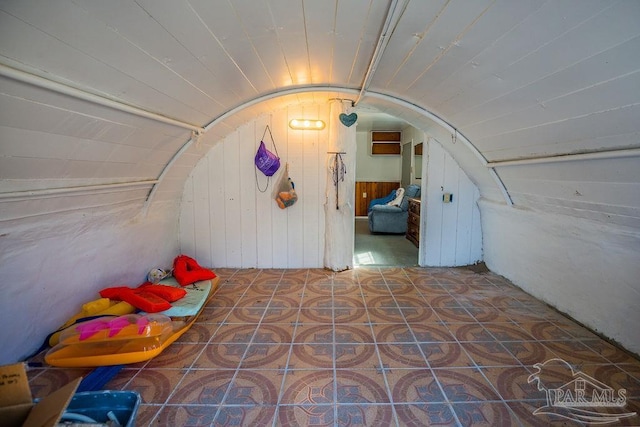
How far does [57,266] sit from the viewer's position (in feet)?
6.89

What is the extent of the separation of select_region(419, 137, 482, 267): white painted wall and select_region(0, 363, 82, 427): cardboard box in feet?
12.0

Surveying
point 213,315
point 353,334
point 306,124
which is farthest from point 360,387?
point 306,124

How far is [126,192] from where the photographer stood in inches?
104

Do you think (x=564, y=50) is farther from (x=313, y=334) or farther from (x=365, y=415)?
(x=313, y=334)

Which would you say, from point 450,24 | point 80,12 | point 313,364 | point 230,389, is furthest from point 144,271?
point 450,24

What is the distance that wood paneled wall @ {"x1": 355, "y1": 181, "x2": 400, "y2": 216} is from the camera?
793 centimetres

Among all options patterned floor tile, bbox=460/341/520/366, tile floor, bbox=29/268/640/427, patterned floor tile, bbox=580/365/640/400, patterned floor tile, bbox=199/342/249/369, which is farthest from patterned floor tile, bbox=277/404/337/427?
patterned floor tile, bbox=580/365/640/400

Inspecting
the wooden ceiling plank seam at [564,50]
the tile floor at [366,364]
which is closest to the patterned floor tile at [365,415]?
the tile floor at [366,364]

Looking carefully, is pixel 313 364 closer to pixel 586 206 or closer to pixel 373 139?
pixel 586 206

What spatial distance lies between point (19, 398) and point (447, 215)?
3936 mm

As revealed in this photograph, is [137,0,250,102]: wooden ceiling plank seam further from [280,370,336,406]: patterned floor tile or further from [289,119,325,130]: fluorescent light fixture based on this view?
[280,370,336,406]: patterned floor tile

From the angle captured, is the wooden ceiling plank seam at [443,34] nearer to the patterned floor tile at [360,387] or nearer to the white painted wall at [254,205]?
the white painted wall at [254,205]

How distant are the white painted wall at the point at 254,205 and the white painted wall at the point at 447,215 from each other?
1338mm

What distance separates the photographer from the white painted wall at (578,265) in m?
2.05
